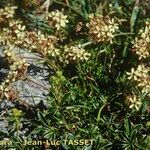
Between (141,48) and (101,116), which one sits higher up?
(141,48)

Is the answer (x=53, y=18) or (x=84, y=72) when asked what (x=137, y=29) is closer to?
(x=84, y=72)

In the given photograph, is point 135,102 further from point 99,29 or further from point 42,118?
point 42,118

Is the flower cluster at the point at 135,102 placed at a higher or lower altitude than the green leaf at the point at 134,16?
lower

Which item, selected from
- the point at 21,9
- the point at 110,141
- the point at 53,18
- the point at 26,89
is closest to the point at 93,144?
the point at 110,141

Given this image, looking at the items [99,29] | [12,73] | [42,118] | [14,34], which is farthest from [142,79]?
[14,34]

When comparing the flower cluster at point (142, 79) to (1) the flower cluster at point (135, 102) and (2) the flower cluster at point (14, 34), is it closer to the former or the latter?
(1) the flower cluster at point (135, 102)

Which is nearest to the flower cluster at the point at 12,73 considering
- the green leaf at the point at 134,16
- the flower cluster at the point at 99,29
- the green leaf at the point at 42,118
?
the green leaf at the point at 42,118

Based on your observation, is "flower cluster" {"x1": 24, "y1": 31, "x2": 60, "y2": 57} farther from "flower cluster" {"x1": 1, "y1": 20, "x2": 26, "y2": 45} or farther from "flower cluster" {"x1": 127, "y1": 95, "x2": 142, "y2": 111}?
"flower cluster" {"x1": 127, "y1": 95, "x2": 142, "y2": 111}

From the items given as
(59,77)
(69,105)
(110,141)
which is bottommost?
(110,141)

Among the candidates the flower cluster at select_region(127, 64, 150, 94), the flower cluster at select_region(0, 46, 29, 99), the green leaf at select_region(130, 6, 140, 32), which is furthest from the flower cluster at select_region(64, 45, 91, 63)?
the green leaf at select_region(130, 6, 140, 32)
